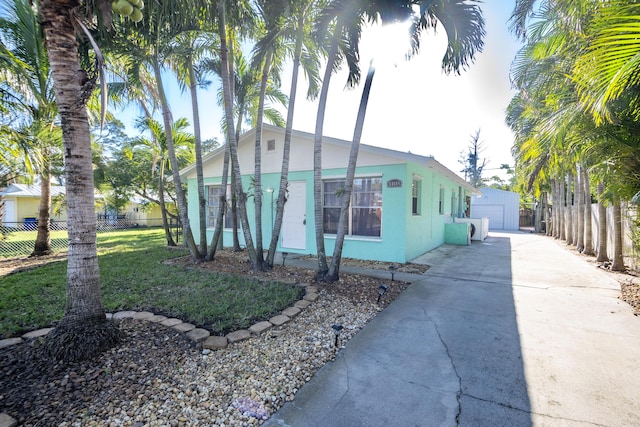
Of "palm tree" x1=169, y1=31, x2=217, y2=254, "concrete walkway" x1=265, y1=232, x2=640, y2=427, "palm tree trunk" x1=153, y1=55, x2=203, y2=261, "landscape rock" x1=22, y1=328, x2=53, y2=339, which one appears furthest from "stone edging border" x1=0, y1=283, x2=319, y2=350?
"palm tree" x1=169, y1=31, x2=217, y2=254

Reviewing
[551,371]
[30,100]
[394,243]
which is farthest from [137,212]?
[551,371]

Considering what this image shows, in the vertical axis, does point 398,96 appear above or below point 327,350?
above

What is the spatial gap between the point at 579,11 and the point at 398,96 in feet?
9.95

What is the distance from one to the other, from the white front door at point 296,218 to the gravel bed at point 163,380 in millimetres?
5308

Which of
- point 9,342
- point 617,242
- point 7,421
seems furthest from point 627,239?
point 9,342

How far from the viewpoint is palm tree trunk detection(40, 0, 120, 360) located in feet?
8.18

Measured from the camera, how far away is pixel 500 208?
2309 centimetres

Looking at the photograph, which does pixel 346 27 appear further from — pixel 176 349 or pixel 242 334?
pixel 176 349

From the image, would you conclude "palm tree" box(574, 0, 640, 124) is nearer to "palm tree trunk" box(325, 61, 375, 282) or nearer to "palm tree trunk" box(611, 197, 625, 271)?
"palm tree trunk" box(325, 61, 375, 282)

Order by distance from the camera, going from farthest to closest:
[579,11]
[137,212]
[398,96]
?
1. [137,212]
2. [398,96]
3. [579,11]

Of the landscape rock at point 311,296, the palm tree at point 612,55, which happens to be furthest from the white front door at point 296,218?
the palm tree at point 612,55

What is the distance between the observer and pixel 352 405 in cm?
217

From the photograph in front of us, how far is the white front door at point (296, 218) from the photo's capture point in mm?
8477

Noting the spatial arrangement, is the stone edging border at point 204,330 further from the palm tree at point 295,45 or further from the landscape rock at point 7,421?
the palm tree at point 295,45
